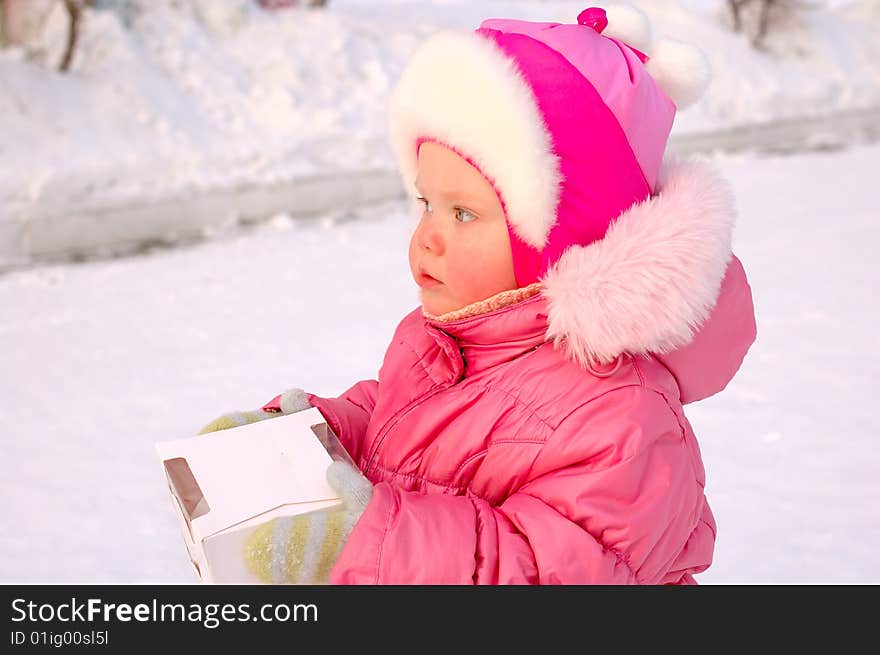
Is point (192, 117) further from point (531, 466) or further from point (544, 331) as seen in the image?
point (531, 466)

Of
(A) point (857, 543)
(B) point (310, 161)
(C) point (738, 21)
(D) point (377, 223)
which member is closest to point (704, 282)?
(A) point (857, 543)

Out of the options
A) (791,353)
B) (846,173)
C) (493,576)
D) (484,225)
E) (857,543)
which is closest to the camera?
(493,576)

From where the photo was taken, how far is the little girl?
991 millimetres

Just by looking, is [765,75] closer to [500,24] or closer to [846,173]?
[846,173]

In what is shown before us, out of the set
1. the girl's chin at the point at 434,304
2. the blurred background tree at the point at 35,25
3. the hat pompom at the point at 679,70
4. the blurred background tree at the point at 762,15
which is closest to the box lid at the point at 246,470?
the girl's chin at the point at 434,304

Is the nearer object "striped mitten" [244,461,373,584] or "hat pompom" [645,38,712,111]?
"striped mitten" [244,461,373,584]

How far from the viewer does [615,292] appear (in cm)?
106

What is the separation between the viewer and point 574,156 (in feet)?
3.52

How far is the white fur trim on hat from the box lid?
358mm

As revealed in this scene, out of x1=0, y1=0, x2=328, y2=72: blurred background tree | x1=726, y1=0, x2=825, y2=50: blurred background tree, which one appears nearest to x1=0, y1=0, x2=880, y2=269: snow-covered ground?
x1=0, y1=0, x2=328, y2=72: blurred background tree

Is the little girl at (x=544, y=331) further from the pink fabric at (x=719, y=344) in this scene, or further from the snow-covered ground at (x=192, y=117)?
the snow-covered ground at (x=192, y=117)

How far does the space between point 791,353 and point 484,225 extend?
7.39 feet

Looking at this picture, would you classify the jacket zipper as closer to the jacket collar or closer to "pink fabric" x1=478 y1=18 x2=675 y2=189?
the jacket collar

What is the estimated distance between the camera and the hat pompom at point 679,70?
123cm
